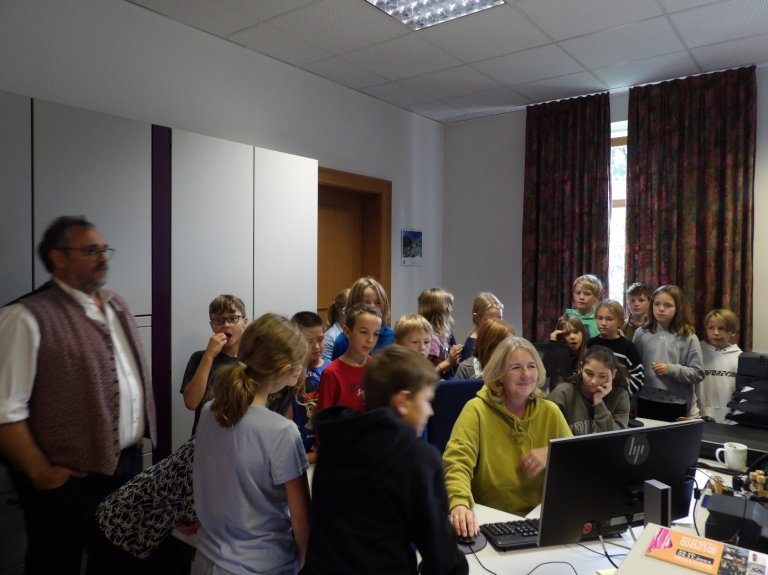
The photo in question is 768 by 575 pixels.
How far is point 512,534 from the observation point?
1517 mm

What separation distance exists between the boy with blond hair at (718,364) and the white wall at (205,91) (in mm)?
2328

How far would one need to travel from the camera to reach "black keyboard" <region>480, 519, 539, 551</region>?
1471mm

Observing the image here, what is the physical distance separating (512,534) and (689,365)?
2.18m

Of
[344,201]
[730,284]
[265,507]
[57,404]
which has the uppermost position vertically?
[344,201]

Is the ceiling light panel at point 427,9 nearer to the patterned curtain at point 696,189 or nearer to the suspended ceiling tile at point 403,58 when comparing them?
the suspended ceiling tile at point 403,58

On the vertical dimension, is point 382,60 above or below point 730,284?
above

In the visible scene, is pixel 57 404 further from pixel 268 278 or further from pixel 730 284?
pixel 730 284

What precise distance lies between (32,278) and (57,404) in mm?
626

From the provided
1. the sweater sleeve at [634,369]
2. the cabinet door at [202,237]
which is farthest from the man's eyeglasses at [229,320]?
the sweater sleeve at [634,369]

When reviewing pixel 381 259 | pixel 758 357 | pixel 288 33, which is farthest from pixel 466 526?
pixel 381 259

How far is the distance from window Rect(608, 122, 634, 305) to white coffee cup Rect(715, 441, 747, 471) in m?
2.47

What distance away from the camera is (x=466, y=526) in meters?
1.53

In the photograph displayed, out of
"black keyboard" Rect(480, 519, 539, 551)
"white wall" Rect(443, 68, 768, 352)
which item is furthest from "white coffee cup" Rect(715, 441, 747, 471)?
"white wall" Rect(443, 68, 768, 352)

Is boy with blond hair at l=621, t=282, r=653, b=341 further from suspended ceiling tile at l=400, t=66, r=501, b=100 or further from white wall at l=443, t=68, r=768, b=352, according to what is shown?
suspended ceiling tile at l=400, t=66, r=501, b=100
